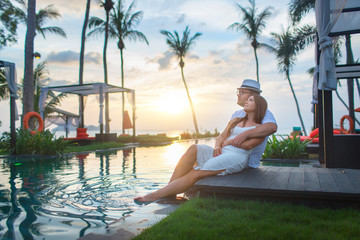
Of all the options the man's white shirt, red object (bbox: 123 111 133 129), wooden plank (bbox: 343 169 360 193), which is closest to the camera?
wooden plank (bbox: 343 169 360 193)

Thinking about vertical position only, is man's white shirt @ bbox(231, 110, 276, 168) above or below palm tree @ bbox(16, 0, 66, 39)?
below

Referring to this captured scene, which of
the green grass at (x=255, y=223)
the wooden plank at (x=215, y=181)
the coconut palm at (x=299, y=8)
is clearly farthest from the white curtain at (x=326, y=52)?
the coconut palm at (x=299, y=8)

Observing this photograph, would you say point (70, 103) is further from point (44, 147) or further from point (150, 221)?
point (150, 221)

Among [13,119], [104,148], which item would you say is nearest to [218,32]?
[104,148]

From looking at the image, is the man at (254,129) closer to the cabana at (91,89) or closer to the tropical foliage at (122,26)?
the cabana at (91,89)

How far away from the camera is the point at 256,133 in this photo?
351 centimetres

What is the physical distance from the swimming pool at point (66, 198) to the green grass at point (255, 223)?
85cm

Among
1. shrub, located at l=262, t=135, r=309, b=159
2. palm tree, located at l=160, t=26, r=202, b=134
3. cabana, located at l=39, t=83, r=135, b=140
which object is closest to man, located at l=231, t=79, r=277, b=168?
shrub, located at l=262, t=135, r=309, b=159

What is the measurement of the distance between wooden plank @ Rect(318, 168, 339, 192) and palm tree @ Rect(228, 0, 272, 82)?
22.6 metres

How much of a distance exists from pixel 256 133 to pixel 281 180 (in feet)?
1.89

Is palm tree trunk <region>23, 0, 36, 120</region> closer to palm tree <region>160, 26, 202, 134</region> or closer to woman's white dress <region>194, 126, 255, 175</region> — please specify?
woman's white dress <region>194, 126, 255, 175</region>

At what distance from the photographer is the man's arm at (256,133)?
11.5ft

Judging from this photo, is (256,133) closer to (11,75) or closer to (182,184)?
(182,184)

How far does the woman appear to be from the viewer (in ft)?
11.7
